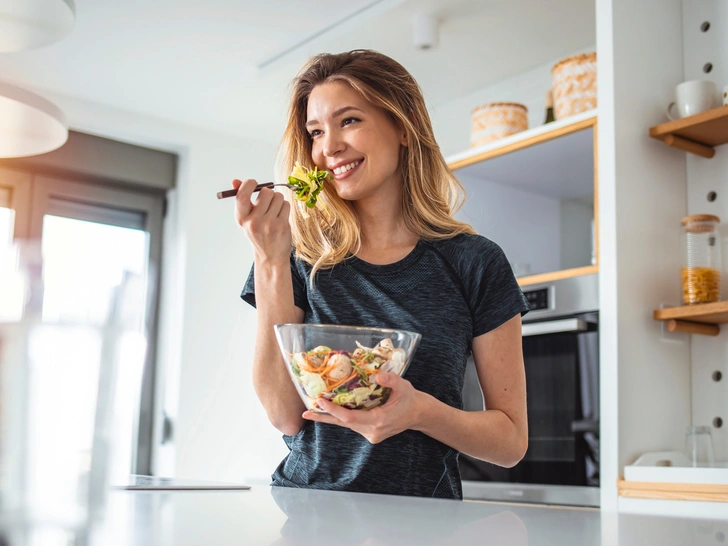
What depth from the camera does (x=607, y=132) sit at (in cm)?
219

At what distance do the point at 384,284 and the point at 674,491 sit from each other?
1.13m

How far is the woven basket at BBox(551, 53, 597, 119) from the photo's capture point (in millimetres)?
2398

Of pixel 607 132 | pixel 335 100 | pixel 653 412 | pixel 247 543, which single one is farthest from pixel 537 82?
pixel 247 543

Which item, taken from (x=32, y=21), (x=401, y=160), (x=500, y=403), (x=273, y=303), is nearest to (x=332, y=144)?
(x=401, y=160)

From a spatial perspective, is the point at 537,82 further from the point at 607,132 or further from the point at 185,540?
the point at 185,540

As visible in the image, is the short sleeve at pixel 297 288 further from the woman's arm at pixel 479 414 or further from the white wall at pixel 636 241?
the white wall at pixel 636 241

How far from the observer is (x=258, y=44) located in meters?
3.07

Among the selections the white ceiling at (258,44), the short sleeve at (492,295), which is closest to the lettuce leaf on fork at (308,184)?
the short sleeve at (492,295)

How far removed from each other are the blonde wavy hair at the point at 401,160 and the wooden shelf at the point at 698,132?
3.46 feet

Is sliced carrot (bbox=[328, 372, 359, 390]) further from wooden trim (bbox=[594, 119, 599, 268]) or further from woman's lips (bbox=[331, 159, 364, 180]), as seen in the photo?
wooden trim (bbox=[594, 119, 599, 268])

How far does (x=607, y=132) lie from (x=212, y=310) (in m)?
2.36

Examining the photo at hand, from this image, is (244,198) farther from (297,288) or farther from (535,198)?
(535,198)

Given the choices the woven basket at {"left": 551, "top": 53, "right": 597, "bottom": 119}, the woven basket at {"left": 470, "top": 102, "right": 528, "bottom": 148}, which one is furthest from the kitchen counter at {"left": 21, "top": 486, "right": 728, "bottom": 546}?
the woven basket at {"left": 470, "top": 102, "right": 528, "bottom": 148}

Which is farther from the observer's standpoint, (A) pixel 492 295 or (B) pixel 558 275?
(B) pixel 558 275
